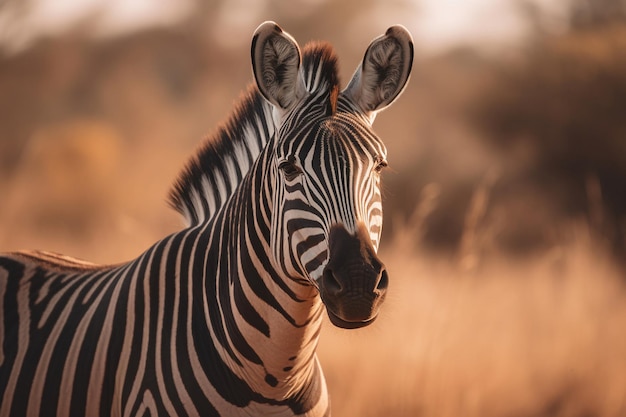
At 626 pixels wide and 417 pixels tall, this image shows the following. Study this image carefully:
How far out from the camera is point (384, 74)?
13.4 ft

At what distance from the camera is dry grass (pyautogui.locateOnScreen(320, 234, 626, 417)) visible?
7.51 m

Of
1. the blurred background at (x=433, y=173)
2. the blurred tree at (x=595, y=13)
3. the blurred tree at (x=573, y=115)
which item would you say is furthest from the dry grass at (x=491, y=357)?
the blurred tree at (x=595, y=13)

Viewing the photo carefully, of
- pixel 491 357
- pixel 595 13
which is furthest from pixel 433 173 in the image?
pixel 491 357

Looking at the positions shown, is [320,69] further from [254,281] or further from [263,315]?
[263,315]

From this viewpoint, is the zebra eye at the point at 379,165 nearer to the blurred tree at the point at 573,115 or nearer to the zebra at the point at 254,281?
the zebra at the point at 254,281

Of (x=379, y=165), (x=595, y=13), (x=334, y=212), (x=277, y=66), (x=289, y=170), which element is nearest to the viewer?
(x=334, y=212)

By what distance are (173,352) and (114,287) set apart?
0.66m

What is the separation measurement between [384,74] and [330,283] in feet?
3.98

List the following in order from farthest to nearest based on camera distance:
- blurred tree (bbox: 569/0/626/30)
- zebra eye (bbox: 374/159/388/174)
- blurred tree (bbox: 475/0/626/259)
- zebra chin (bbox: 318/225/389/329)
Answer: blurred tree (bbox: 569/0/626/30) < blurred tree (bbox: 475/0/626/259) < zebra eye (bbox: 374/159/388/174) < zebra chin (bbox: 318/225/389/329)

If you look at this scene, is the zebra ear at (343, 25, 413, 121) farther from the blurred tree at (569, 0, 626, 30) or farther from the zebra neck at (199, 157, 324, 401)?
the blurred tree at (569, 0, 626, 30)

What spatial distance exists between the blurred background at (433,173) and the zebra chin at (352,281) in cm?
36

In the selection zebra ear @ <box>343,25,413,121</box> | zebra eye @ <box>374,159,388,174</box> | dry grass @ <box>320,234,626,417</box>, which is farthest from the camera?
dry grass @ <box>320,234,626,417</box>

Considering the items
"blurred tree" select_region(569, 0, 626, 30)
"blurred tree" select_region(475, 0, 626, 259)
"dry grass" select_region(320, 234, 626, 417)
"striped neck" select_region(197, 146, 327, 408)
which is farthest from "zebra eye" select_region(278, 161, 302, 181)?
"blurred tree" select_region(569, 0, 626, 30)

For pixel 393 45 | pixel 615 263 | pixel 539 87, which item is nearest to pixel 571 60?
pixel 539 87
